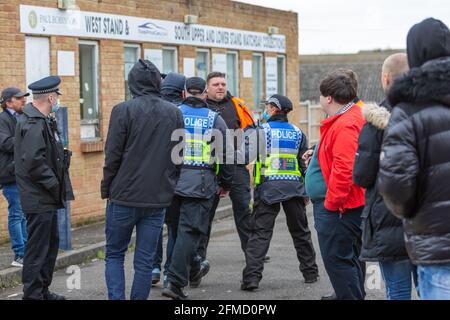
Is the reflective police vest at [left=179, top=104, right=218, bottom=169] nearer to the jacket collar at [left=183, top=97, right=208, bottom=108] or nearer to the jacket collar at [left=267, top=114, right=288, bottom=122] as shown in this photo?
the jacket collar at [left=183, top=97, right=208, bottom=108]

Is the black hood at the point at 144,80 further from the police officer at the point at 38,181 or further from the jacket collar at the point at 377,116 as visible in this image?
the jacket collar at the point at 377,116

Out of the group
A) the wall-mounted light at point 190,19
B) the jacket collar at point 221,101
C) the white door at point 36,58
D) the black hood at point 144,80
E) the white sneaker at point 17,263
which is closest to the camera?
the black hood at point 144,80

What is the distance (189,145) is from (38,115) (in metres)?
1.40

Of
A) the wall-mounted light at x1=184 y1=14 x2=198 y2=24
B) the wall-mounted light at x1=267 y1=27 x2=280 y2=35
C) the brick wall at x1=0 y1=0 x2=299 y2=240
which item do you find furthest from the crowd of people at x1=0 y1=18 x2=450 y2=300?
Result: the wall-mounted light at x1=267 y1=27 x2=280 y2=35

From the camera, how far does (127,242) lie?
6992 mm

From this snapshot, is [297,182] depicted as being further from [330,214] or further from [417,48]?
[417,48]

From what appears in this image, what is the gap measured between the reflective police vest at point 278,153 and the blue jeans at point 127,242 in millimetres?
2002

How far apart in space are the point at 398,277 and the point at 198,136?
314 cm

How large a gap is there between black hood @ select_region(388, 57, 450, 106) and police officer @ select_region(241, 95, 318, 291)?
4270mm

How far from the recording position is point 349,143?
6.61 meters

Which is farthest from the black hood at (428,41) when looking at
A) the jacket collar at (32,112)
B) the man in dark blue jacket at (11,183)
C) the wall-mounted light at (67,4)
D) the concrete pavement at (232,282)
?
the wall-mounted light at (67,4)

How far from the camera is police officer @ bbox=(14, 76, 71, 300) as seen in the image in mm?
7605

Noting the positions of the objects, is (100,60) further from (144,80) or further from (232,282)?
(144,80)

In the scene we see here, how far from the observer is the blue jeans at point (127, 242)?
22.6ft
